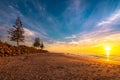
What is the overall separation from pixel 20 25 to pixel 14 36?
16.8 feet

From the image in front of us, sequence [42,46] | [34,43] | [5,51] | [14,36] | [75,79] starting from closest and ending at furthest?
[75,79]
[5,51]
[14,36]
[34,43]
[42,46]

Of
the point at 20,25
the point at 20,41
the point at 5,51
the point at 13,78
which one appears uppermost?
the point at 20,25

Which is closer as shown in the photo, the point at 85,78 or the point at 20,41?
the point at 85,78

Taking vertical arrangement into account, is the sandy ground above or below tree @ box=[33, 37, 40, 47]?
below

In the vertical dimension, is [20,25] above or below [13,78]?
above

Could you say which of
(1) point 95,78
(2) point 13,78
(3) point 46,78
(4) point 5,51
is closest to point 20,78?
(2) point 13,78

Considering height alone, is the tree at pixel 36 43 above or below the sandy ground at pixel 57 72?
above

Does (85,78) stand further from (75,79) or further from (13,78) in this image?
(13,78)

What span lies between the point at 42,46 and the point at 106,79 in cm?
8562

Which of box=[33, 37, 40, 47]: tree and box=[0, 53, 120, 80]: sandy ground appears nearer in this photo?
box=[0, 53, 120, 80]: sandy ground

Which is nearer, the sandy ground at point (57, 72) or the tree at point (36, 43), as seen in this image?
the sandy ground at point (57, 72)

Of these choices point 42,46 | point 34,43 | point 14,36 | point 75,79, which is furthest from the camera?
point 42,46

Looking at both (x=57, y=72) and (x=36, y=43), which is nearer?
(x=57, y=72)

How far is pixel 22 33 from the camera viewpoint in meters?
54.2
